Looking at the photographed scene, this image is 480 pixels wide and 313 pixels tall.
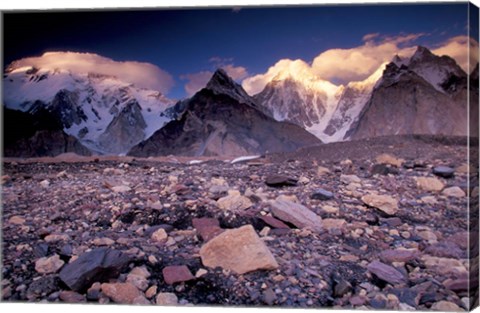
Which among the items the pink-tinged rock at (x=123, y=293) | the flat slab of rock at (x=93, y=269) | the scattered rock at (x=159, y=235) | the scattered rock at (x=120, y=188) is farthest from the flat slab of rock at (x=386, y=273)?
the scattered rock at (x=120, y=188)

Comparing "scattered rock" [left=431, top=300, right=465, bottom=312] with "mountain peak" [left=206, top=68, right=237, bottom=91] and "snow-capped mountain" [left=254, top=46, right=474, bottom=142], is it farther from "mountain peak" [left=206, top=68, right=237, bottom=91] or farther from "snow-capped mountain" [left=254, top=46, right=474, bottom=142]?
"mountain peak" [left=206, top=68, right=237, bottom=91]

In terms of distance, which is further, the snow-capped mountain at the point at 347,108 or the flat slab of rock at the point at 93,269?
the snow-capped mountain at the point at 347,108

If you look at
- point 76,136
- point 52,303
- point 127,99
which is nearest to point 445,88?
point 127,99

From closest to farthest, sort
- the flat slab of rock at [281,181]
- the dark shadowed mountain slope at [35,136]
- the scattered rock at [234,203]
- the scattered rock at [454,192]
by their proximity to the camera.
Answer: the scattered rock at [454,192], the scattered rock at [234,203], the flat slab of rock at [281,181], the dark shadowed mountain slope at [35,136]

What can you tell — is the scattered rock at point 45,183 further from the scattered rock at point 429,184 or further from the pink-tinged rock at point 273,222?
the scattered rock at point 429,184

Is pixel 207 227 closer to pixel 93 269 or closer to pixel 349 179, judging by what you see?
pixel 93 269

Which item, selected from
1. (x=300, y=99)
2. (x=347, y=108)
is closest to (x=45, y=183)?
(x=300, y=99)

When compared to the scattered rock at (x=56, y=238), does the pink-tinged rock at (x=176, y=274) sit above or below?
below
